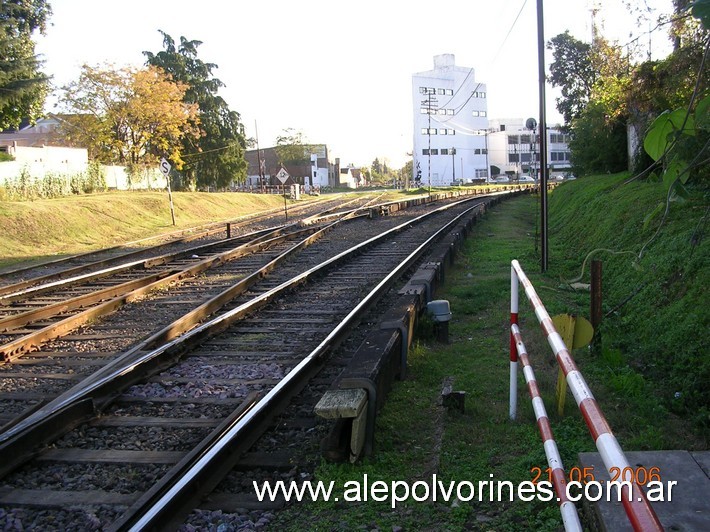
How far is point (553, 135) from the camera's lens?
117812 mm

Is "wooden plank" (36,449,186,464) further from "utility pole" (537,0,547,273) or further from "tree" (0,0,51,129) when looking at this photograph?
"tree" (0,0,51,129)

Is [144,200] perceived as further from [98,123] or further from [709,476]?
[709,476]

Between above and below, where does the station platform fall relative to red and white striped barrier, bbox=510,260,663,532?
below

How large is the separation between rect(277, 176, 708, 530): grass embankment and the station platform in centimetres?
49

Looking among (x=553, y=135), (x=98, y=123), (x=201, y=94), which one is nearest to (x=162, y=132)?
(x=98, y=123)

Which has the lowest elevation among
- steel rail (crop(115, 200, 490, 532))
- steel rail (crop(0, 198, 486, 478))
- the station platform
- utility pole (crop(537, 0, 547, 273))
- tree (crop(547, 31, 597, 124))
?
steel rail (crop(115, 200, 490, 532))

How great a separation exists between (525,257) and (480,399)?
9.50 metres

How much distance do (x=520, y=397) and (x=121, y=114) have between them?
129ft

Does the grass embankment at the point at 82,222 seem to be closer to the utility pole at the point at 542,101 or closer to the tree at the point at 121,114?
the tree at the point at 121,114

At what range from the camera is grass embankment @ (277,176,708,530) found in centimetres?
371

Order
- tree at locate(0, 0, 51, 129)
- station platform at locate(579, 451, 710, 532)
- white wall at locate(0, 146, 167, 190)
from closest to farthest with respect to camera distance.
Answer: station platform at locate(579, 451, 710, 532) < tree at locate(0, 0, 51, 129) < white wall at locate(0, 146, 167, 190)

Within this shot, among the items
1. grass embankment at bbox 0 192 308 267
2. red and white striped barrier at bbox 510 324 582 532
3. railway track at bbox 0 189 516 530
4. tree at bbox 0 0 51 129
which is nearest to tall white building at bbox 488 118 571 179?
grass embankment at bbox 0 192 308 267

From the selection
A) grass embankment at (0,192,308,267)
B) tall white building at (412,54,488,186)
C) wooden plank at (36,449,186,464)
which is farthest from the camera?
tall white building at (412,54,488,186)

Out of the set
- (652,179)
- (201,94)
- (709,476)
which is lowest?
(709,476)
